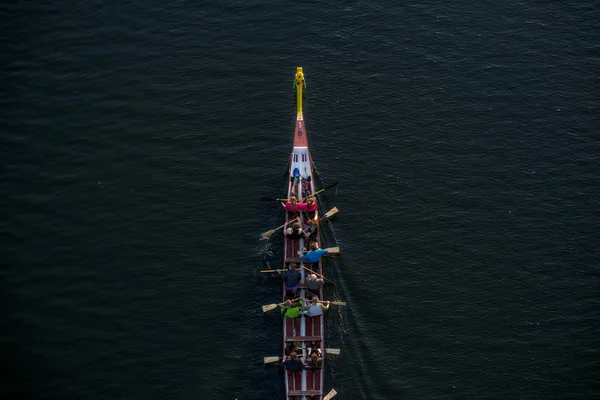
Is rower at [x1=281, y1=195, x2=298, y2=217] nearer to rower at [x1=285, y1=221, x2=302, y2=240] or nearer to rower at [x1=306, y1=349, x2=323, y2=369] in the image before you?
rower at [x1=285, y1=221, x2=302, y2=240]

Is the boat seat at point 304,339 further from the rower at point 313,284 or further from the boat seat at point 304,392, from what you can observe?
the boat seat at point 304,392

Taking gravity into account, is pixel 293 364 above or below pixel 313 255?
below

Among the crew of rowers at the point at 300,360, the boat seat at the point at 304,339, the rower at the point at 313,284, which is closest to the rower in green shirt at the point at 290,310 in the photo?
the boat seat at the point at 304,339

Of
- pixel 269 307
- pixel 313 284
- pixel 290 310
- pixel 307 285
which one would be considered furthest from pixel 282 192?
pixel 290 310

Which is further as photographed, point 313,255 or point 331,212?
point 331,212

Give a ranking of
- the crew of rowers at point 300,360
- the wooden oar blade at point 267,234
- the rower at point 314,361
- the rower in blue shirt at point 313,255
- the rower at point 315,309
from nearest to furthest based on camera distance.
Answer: the crew of rowers at point 300,360
the rower at point 314,361
the rower at point 315,309
the rower in blue shirt at point 313,255
the wooden oar blade at point 267,234

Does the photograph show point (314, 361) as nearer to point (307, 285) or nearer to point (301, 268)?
point (307, 285)

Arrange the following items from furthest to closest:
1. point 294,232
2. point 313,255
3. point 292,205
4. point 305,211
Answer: point 305,211 < point 292,205 < point 294,232 < point 313,255

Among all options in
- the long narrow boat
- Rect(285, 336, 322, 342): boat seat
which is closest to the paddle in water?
the long narrow boat
